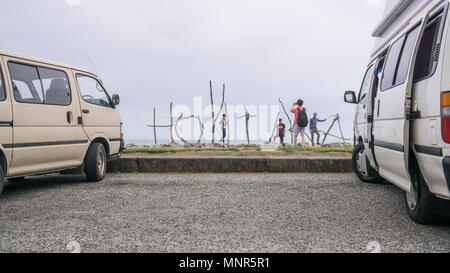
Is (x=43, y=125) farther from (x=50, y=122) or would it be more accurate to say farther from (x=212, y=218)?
(x=212, y=218)

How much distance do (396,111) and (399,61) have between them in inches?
24.7

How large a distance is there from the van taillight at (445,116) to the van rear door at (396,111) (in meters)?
0.49

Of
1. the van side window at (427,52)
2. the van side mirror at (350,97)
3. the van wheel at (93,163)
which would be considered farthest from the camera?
the van side mirror at (350,97)

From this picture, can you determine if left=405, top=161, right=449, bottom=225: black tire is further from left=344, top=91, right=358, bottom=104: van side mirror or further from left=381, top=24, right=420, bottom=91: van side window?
left=344, top=91, right=358, bottom=104: van side mirror

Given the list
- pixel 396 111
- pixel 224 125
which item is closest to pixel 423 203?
pixel 396 111

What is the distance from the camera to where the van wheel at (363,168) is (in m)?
5.83

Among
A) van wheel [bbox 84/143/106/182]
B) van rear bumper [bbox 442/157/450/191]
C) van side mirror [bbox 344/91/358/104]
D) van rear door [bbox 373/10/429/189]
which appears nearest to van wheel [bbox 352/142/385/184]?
van side mirror [bbox 344/91/358/104]

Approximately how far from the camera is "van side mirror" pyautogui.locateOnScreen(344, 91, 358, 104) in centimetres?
628

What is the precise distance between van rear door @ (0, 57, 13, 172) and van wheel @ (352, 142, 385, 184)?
510 centimetres

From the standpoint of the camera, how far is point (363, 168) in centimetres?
596

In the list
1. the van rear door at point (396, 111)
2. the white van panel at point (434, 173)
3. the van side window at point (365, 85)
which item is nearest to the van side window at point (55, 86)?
the van rear door at point (396, 111)

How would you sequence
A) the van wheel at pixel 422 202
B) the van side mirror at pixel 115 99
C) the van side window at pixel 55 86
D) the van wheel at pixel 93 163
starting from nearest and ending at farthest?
the van wheel at pixel 422 202, the van side window at pixel 55 86, the van wheel at pixel 93 163, the van side mirror at pixel 115 99

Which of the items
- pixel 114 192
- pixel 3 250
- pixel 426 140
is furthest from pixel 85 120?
pixel 426 140

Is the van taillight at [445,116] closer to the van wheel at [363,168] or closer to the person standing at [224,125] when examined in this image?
the van wheel at [363,168]
